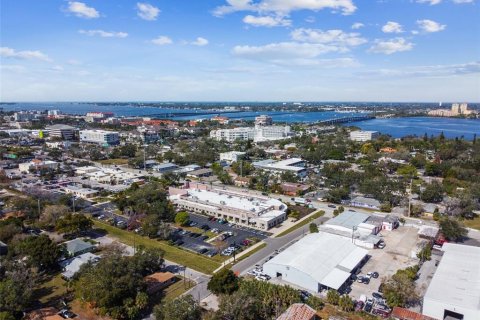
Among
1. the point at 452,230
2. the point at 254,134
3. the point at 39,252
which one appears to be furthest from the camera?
the point at 254,134

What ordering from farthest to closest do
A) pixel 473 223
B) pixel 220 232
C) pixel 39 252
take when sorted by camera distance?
pixel 473 223
pixel 220 232
pixel 39 252

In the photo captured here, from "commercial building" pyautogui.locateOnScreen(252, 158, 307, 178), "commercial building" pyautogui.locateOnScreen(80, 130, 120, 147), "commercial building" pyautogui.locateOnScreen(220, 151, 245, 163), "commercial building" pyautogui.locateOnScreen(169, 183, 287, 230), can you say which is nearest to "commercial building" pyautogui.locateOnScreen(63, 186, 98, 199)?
"commercial building" pyautogui.locateOnScreen(169, 183, 287, 230)

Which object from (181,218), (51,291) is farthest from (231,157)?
(51,291)

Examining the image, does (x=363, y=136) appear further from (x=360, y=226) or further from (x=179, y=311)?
(x=179, y=311)

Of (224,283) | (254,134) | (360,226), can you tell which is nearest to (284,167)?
(360,226)

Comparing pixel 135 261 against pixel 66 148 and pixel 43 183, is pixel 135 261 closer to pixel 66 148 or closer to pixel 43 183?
pixel 43 183

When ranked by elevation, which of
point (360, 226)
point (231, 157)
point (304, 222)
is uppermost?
point (231, 157)

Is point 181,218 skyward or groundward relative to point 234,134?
groundward

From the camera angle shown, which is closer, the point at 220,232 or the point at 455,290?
the point at 455,290
